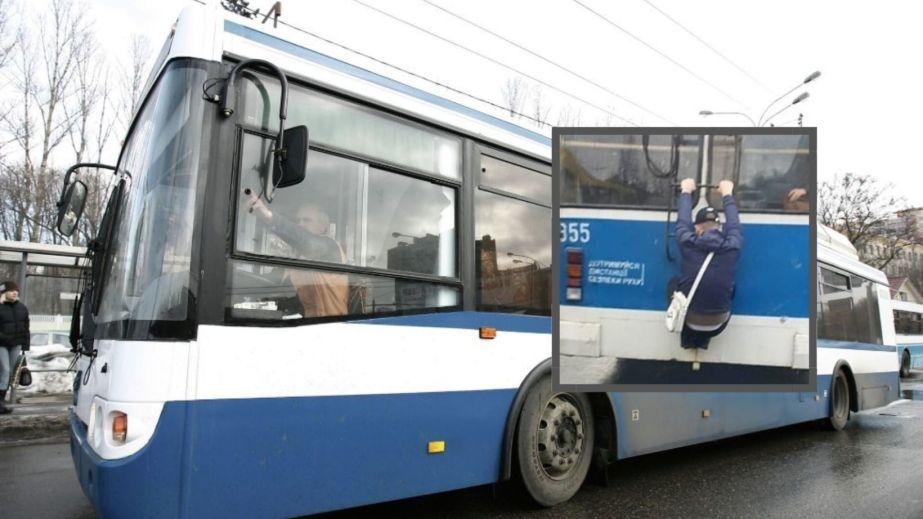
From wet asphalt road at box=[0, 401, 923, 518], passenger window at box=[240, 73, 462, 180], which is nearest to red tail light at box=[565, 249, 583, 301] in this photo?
passenger window at box=[240, 73, 462, 180]

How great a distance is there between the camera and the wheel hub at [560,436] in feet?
15.4

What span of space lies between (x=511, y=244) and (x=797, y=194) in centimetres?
219

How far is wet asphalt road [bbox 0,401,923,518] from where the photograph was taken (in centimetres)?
482

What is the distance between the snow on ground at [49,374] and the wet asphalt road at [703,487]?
4.64 metres

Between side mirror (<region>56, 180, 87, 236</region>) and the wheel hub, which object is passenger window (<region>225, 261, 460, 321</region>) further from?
side mirror (<region>56, 180, 87, 236</region>)

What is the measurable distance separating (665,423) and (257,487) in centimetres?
376

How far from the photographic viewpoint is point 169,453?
2.93 meters

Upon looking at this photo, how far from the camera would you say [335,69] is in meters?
3.79

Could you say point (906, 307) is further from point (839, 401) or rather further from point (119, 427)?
point (119, 427)

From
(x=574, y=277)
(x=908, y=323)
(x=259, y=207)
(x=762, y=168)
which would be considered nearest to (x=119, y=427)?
(x=259, y=207)

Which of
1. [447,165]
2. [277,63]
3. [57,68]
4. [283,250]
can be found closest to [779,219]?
[447,165]

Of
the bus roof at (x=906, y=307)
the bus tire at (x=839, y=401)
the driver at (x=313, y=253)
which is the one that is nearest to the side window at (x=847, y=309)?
the bus tire at (x=839, y=401)

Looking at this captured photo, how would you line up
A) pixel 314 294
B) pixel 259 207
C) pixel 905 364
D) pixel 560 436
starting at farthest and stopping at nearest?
pixel 905 364
pixel 560 436
pixel 314 294
pixel 259 207

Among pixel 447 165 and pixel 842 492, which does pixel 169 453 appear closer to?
pixel 447 165
